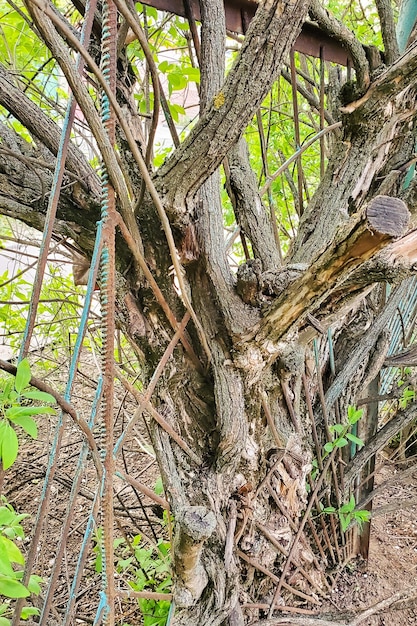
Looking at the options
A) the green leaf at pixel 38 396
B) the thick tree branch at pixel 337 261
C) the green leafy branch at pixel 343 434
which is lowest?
the green leaf at pixel 38 396

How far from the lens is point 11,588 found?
0.61m

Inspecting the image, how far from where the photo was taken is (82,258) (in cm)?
137

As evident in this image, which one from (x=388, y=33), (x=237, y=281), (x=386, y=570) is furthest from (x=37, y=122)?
(x=386, y=570)

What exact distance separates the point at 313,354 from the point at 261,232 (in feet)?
1.39

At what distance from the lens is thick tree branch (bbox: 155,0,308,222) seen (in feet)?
2.96

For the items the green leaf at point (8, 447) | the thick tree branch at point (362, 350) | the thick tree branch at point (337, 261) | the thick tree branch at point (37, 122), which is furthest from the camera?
the thick tree branch at point (362, 350)

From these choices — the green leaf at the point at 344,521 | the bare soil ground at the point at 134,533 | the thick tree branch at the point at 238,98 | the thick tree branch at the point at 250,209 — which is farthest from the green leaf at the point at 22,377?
the green leaf at the point at 344,521

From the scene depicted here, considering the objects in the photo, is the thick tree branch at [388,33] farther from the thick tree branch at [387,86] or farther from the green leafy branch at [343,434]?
the green leafy branch at [343,434]

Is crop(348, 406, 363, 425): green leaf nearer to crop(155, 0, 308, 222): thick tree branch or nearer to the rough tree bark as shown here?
the rough tree bark

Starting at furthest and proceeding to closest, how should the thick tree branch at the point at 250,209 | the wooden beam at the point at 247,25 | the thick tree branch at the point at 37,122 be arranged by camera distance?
the thick tree branch at the point at 250,209
the wooden beam at the point at 247,25
the thick tree branch at the point at 37,122

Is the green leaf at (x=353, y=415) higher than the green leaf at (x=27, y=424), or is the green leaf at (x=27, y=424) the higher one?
the green leaf at (x=353, y=415)

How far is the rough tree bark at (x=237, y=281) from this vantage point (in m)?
0.95

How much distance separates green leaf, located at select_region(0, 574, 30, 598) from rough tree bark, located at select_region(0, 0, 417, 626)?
340 millimetres

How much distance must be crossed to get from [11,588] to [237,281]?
78 cm
